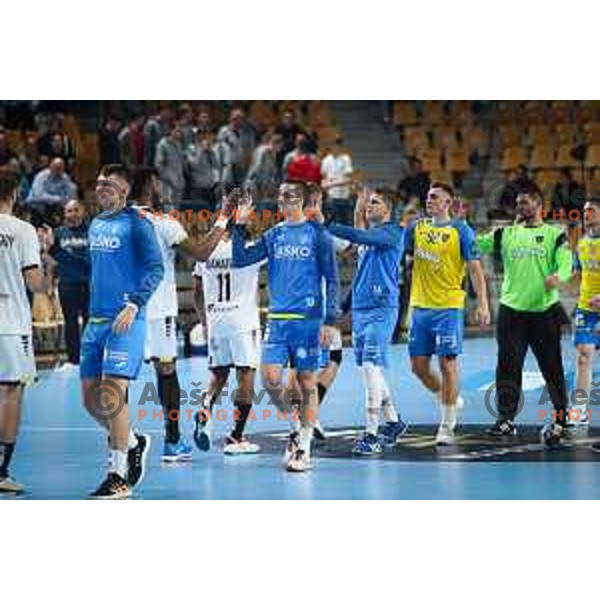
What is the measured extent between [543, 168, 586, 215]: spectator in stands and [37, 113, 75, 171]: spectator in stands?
4.17 m

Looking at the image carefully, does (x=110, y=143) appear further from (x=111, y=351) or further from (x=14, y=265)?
(x=111, y=351)

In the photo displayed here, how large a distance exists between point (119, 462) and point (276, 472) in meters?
1.18

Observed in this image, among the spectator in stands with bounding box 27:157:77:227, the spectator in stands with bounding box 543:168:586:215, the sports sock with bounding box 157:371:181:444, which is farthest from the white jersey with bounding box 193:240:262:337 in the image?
the spectator in stands with bounding box 543:168:586:215

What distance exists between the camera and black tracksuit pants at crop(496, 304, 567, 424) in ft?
34.2

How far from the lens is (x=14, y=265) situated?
Answer: 9016mm

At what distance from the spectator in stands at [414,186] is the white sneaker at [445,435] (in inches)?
166

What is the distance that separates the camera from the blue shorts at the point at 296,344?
9.39 m

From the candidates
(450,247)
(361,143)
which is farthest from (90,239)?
(361,143)

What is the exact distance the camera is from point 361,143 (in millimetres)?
16750

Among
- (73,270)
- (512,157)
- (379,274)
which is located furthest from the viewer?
(512,157)

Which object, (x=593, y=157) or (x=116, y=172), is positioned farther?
(x=593, y=157)

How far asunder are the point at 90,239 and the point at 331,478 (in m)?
1.94

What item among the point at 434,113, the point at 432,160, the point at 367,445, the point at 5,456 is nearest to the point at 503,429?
the point at 367,445

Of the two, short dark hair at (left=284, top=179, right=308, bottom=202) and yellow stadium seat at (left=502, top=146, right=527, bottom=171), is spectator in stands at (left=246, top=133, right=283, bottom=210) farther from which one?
short dark hair at (left=284, top=179, right=308, bottom=202)
